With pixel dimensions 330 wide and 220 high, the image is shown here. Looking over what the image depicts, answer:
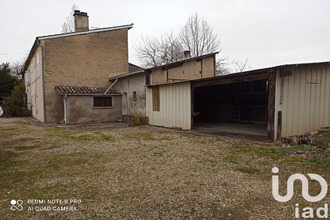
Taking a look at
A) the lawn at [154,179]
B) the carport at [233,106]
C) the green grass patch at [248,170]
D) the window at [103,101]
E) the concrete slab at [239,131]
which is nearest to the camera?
the lawn at [154,179]

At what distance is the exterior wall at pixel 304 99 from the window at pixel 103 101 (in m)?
11.9

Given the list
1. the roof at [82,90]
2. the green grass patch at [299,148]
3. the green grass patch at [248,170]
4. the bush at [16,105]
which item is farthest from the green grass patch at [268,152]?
the bush at [16,105]

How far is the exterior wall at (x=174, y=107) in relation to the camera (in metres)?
10.9

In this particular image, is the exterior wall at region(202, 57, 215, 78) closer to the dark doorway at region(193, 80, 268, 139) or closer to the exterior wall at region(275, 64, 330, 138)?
the dark doorway at region(193, 80, 268, 139)

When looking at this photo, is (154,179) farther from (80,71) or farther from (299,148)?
(80,71)

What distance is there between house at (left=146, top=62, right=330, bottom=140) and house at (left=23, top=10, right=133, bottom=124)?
4328mm

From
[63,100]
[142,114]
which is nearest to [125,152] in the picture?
[142,114]

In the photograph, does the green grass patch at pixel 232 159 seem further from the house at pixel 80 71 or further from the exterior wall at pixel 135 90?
the house at pixel 80 71

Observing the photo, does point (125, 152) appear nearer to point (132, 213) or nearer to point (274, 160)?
point (132, 213)

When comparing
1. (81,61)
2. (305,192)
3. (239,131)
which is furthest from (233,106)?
(305,192)

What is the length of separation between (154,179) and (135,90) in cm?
1078

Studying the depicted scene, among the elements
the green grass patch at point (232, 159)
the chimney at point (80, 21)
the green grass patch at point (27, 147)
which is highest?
the chimney at point (80, 21)

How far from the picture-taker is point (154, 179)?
433cm

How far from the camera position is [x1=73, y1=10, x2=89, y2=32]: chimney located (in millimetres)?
16266
